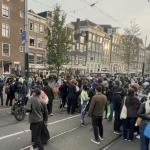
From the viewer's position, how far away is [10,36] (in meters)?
47.6

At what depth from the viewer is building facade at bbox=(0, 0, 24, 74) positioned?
4581cm

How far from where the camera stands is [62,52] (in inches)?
1390

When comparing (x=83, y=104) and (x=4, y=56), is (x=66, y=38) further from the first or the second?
(x=83, y=104)

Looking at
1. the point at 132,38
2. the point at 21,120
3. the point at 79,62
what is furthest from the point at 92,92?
the point at 79,62

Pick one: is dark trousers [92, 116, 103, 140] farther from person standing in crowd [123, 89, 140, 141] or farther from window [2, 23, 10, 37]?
window [2, 23, 10, 37]

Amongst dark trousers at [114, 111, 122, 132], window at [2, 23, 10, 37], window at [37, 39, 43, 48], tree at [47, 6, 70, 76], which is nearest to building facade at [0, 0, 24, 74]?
window at [2, 23, 10, 37]

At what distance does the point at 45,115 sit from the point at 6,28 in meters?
40.2

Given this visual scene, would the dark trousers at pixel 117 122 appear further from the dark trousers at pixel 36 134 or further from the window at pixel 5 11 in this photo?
the window at pixel 5 11

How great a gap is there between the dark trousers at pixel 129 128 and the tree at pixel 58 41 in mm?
25396

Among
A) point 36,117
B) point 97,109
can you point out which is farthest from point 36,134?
point 97,109

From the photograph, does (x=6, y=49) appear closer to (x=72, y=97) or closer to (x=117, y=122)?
(x=72, y=97)

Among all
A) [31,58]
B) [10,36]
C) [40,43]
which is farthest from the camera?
[40,43]

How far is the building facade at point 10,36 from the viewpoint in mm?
45812

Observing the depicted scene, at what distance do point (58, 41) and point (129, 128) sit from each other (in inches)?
1024
